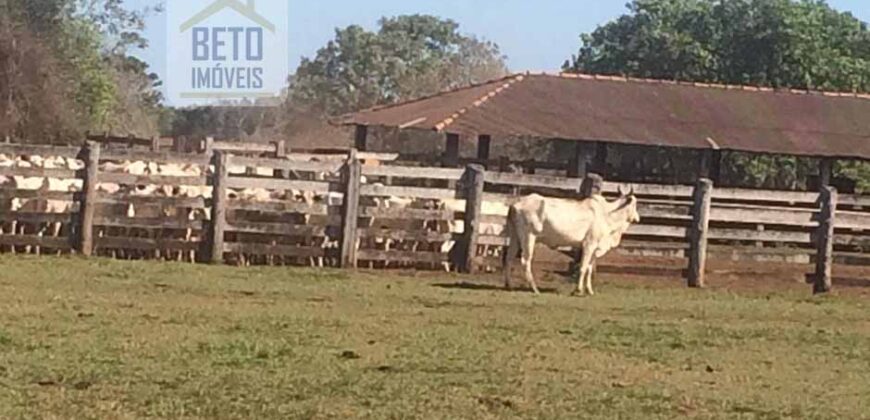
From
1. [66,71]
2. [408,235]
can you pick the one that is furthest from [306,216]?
[66,71]

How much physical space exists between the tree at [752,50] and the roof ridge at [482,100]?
42.7ft

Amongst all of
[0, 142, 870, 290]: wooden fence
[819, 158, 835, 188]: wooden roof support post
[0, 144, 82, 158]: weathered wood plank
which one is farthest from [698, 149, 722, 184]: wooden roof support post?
[0, 144, 82, 158]: weathered wood plank

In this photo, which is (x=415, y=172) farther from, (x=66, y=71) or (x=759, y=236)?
(x=66, y=71)

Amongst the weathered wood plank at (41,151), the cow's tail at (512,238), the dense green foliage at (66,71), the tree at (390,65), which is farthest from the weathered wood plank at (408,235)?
the tree at (390,65)

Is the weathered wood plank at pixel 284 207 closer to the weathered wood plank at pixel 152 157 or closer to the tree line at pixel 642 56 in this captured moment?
the weathered wood plank at pixel 152 157

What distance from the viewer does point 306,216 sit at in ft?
66.5

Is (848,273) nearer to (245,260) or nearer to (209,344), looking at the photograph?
(245,260)

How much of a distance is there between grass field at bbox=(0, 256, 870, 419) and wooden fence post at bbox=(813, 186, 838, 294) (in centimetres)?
211

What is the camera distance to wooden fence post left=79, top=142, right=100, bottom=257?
19.5 meters

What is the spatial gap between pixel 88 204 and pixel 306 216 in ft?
8.58

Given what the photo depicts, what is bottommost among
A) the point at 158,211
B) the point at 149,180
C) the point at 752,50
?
the point at 158,211

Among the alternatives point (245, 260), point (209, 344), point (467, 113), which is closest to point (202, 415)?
point (209, 344)

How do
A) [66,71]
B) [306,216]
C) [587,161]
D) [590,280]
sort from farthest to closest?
[66,71] < [587,161] < [306,216] < [590,280]

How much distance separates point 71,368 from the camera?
10.1 metres
